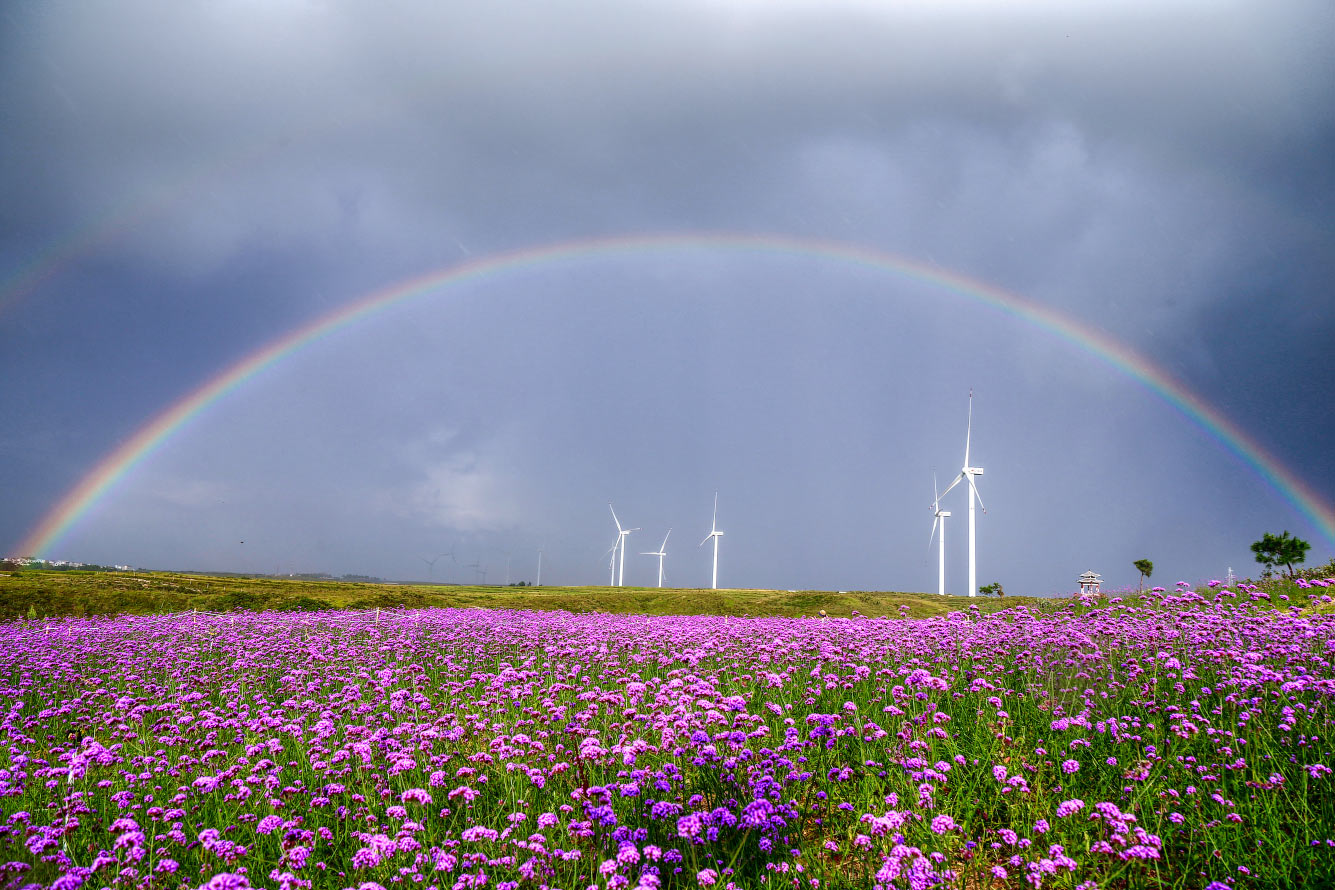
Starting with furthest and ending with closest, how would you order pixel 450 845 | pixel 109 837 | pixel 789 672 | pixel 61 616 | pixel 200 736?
pixel 61 616, pixel 789 672, pixel 200 736, pixel 109 837, pixel 450 845

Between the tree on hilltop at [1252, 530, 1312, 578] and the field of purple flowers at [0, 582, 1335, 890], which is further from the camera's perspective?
the tree on hilltop at [1252, 530, 1312, 578]

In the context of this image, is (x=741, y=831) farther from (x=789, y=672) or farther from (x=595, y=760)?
(x=789, y=672)

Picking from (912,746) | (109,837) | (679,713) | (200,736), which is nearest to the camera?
(109,837)

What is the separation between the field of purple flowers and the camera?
4414 mm

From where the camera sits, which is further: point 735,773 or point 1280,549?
point 1280,549

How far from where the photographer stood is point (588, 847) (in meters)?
4.95

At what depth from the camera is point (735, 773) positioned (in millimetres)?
5645

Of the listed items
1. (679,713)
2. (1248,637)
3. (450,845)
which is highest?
(1248,637)

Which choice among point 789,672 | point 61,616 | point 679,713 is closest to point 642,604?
point 61,616

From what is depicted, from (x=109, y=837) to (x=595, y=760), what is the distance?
357cm

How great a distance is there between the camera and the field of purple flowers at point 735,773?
174 inches

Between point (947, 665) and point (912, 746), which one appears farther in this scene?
point (947, 665)

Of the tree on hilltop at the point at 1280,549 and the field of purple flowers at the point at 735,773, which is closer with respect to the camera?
the field of purple flowers at the point at 735,773

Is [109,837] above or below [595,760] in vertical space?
below
